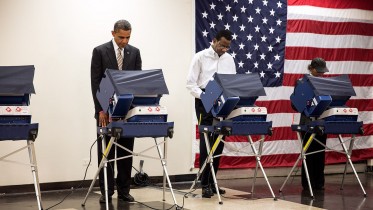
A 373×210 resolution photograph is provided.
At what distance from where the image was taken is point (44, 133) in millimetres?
6914

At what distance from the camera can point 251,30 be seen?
27.4 ft

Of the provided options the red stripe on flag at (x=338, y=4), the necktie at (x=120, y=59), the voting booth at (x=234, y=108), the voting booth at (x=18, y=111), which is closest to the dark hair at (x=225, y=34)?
the voting booth at (x=234, y=108)

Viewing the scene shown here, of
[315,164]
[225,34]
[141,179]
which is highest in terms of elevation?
[225,34]

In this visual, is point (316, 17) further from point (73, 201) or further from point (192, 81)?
point (73, 201)

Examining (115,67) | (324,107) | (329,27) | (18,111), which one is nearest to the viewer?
(18,111)

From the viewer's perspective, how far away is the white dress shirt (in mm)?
6707

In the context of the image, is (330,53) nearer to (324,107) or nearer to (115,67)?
(324,107)

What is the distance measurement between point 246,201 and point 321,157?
4.67 feet

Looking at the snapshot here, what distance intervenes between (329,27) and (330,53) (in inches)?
14.9

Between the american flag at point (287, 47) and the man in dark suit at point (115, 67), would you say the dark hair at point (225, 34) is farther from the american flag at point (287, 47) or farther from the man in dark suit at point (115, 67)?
the american flag at point (287, 47)

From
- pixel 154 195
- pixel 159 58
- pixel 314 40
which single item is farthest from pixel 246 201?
pixel 314 40

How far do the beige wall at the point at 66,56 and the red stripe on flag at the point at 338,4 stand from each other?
2015 mm

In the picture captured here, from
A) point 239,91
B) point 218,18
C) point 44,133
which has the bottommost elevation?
point 44,133

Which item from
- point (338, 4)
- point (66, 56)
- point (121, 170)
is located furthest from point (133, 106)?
point (338, 4)
